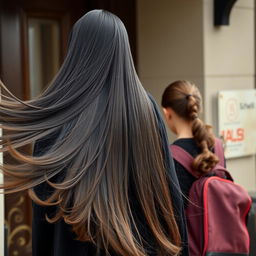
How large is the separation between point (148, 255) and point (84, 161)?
0.35 m

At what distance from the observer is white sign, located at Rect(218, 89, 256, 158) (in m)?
4.12

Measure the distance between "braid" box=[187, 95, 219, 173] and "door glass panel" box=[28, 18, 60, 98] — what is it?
1.56 m

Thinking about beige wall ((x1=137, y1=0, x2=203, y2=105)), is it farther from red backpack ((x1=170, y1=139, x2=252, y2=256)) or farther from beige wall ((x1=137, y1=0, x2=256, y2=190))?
red backpack ((x1=170, y1=139, x2=252, y2=256))

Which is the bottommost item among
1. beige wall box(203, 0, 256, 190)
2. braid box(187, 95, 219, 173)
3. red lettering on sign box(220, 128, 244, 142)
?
red lettering on sign box(220, 128, 244, 142)

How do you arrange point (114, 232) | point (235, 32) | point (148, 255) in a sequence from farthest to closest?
point (235, 32) → point (148, 255) → point (114, 232)

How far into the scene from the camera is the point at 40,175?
56.0 inches

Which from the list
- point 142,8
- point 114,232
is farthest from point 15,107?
point 142,8

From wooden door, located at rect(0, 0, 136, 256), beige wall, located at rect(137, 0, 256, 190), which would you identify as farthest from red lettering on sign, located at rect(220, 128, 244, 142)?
wooden door, located at rect(0, 0, 136, 256)

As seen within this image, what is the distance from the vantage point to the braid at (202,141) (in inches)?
95.9

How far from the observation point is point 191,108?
8.64 ft

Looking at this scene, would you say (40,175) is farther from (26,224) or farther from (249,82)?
(249,82)

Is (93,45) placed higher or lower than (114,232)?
higher

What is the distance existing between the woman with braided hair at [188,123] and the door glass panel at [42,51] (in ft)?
4.74

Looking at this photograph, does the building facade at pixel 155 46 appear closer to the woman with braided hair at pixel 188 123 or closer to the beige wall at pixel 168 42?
the beige wall at pixel 168 42
